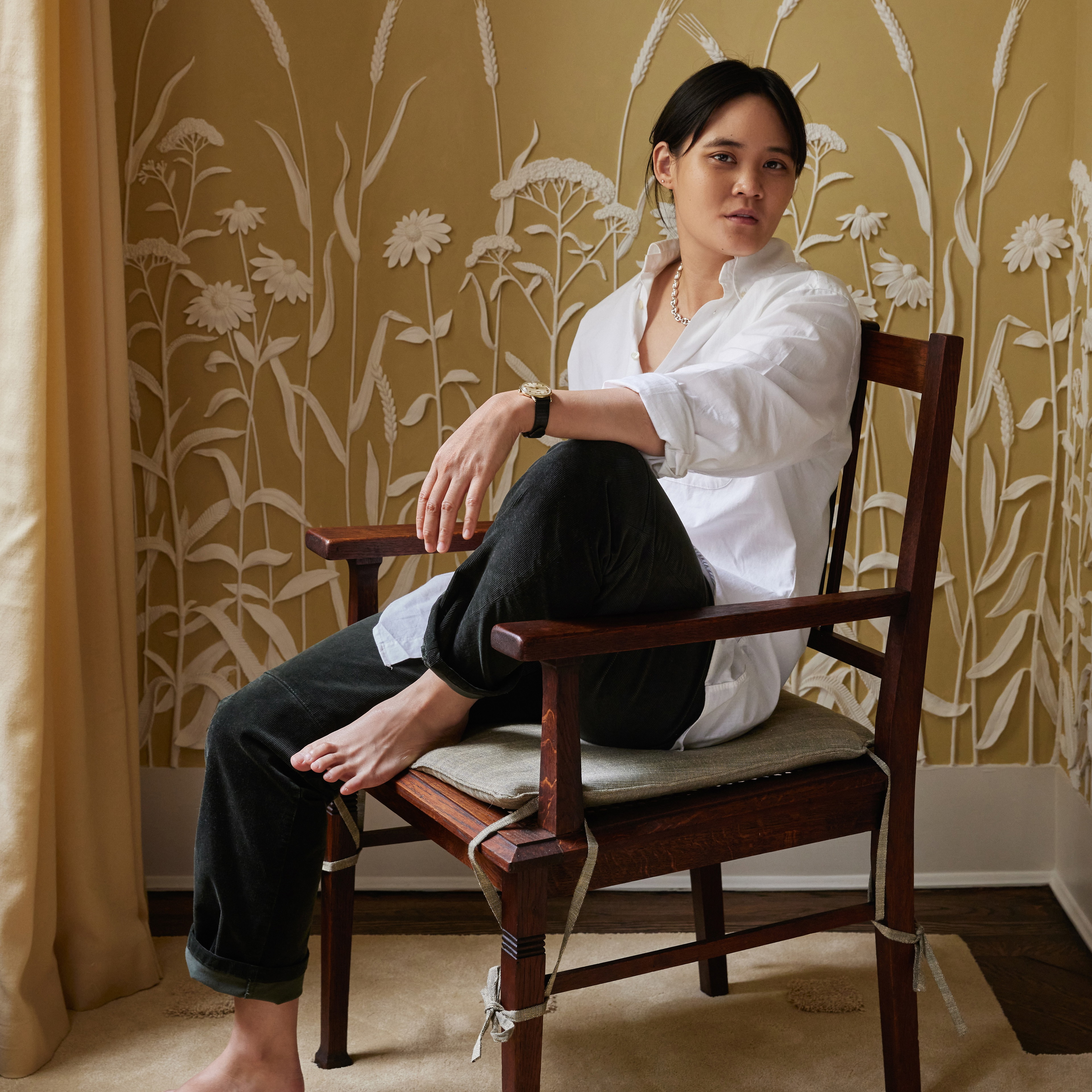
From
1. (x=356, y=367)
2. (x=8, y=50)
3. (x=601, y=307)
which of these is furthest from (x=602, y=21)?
(x=8, y=50)

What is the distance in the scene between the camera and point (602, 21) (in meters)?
2.02

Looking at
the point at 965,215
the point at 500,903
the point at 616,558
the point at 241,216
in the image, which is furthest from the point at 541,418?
the point at 965,215

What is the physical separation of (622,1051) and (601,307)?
1136mm

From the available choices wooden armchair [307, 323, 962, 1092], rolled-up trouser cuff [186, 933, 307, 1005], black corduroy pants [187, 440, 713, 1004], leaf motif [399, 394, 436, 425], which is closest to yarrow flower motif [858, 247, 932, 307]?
wooden armchair [307, 323, 962, 1092]

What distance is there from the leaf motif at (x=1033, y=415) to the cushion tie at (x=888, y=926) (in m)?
0.95

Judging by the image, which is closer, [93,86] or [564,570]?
[564,570]

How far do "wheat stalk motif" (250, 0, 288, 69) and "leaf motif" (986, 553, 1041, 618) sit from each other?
1628 mm

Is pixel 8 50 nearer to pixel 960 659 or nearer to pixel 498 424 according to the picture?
pixel 498 424

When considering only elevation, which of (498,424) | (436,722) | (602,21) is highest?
(602,21)

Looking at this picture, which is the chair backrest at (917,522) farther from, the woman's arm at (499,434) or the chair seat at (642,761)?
the woman's arm at (499,434)

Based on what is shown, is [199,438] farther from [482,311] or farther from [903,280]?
[903,280]

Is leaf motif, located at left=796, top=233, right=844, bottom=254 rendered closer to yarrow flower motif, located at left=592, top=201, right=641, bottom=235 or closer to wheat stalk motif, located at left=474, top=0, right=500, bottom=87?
yarrow flower motif, located at left=592, top=201, right=641, bottom=235

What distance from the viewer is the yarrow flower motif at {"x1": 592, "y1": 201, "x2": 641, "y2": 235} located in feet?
6.74

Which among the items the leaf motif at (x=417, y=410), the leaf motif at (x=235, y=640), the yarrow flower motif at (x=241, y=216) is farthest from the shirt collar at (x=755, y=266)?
the leaf motif at (x=235, y=640)
